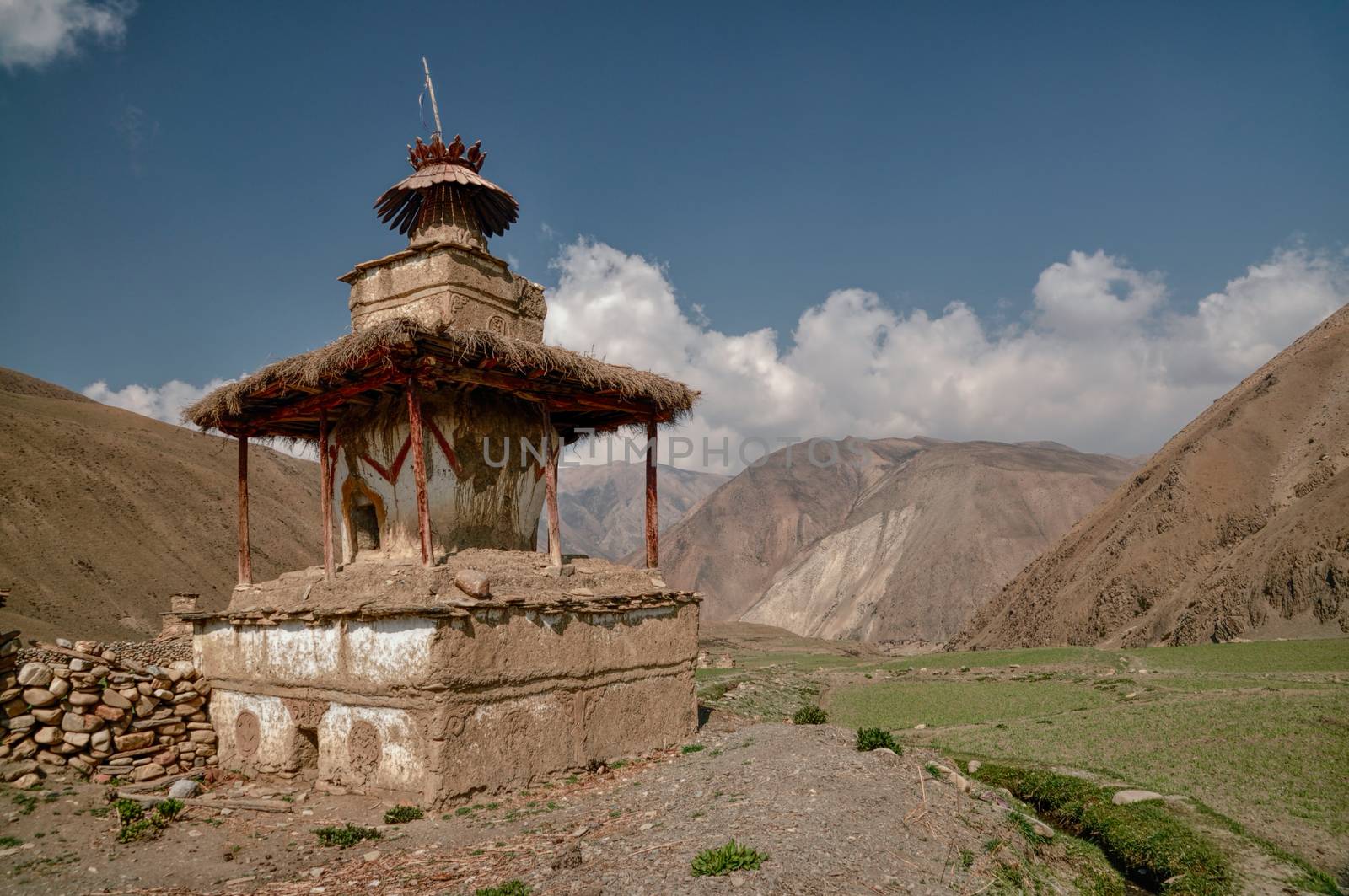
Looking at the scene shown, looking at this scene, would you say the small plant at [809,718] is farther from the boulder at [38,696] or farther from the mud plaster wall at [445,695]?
the boulder at [38,696]

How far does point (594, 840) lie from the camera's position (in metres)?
7.64

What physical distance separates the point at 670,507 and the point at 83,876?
171 metres

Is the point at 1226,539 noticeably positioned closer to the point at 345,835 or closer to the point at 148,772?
the point at 345,835

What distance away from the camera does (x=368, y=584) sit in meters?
10.1

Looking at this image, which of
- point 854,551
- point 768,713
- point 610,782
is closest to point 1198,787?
point 610,782

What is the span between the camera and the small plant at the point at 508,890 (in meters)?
6.23

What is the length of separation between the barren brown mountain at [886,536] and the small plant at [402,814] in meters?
56.3

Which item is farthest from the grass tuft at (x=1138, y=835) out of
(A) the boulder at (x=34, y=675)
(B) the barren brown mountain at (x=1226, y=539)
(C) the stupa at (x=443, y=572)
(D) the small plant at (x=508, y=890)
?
(B) the barren brown mountain at (x=1226, y=539)

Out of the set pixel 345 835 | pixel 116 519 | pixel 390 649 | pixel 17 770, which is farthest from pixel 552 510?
pixel 116 519

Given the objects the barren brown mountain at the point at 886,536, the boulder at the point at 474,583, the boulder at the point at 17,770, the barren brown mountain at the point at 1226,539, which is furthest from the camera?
the barren brown mountain at the point at 886,536

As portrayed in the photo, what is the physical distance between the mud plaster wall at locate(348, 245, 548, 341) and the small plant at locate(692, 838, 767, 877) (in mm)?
8773

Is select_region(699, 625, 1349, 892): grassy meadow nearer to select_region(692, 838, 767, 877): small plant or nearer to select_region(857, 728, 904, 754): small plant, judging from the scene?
select_region(857, 728, 904, 754): small plant

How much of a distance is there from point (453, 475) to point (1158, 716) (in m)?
13.1

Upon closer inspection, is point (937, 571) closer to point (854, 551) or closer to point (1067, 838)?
point (854, 551)
